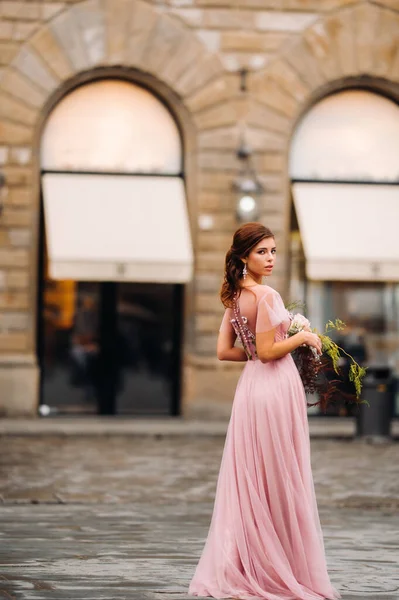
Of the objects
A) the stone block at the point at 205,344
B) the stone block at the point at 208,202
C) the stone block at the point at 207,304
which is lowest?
the stone block at the point at 205,344

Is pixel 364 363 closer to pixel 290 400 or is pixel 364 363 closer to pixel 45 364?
pixel 45 364

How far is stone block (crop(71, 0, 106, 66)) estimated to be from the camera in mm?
21469

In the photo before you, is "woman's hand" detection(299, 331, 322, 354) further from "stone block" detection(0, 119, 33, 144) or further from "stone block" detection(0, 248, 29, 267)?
"stone block" detection(0, 119, 33, 144)

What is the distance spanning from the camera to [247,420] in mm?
7516

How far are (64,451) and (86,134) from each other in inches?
261

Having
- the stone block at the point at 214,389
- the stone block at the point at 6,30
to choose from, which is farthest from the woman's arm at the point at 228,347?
the stone block at the point at 6,30

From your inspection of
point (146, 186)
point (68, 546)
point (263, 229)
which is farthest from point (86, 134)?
point (263, 229)

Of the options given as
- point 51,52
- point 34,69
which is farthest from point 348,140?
point 34,69

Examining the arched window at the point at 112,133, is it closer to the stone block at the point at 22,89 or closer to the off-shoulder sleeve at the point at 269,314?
the stone block at the point at 22,89

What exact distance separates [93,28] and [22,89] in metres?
1.44

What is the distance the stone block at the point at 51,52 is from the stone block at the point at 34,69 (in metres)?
0.08

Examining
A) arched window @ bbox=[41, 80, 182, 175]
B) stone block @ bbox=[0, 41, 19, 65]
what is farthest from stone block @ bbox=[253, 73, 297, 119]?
stone block @ bbox=[0, 41, 19, 65]

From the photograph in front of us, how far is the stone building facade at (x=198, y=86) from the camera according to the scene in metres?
21.2

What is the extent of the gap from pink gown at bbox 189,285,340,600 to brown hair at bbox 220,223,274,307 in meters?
0.09
